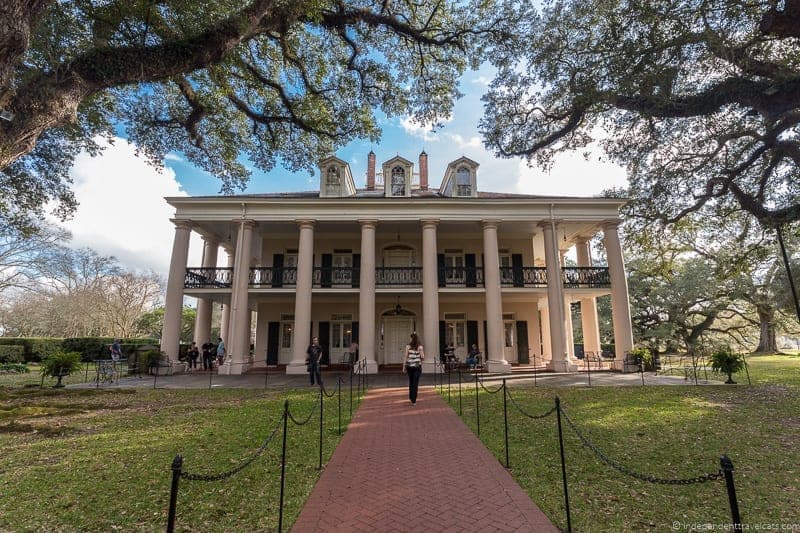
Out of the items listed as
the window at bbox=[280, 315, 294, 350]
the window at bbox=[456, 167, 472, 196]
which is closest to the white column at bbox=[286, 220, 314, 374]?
the window at bbox=[280, 315, 294, 350]

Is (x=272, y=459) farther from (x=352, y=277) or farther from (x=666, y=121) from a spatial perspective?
(x=352, y=277)

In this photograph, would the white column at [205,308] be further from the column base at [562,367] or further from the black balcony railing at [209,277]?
the column base at [562,367]

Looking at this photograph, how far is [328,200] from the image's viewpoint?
1708 cm

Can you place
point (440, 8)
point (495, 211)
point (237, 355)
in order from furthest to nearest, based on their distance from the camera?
point (495, 211) < point (237, 355) < point (440, 8)

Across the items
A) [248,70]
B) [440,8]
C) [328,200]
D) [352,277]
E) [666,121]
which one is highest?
[440,8]

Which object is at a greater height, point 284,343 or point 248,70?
point 248,70

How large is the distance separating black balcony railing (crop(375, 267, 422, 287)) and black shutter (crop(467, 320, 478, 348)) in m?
3.82

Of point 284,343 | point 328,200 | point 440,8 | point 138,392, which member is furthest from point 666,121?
point 284,343

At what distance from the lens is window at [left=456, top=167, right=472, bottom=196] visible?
18.5 meters

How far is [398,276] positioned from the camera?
19.3 meters

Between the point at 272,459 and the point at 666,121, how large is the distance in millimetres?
10535

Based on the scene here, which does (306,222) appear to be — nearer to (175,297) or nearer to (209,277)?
(209,277)

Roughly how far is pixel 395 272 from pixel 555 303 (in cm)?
800

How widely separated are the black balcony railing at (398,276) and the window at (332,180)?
452cm
